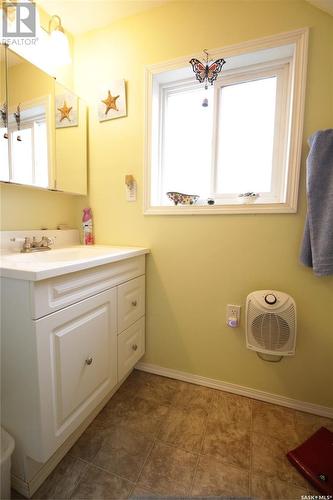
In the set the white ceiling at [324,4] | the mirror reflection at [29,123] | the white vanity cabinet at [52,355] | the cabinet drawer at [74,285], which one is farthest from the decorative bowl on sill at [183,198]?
the white ceiling at [324,4]

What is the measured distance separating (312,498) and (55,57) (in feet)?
8.41

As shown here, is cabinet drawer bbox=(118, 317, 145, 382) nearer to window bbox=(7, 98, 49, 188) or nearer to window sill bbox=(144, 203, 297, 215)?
window sill bbox=(144, 203, 297, 215)

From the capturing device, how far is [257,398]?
4.31ft

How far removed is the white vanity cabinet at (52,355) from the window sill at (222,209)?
52 cm

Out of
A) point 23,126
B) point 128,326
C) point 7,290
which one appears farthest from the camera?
point 128,326

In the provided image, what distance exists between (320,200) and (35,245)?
5.04ft

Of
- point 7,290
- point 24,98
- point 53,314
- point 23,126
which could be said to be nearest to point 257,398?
point 53,314

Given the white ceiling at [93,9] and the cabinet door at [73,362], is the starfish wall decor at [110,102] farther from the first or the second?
the cabinet door at [73,362]

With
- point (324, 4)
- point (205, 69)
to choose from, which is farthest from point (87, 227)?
point (324, 4)

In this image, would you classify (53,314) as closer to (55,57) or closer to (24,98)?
(24,98)

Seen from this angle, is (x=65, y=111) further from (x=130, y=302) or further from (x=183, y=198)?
(x=130, y=302)

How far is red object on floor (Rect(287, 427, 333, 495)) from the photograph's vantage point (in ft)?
2.79

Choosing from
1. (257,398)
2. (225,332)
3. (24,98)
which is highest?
(24,98)

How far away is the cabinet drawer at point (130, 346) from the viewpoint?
4.03 feet
